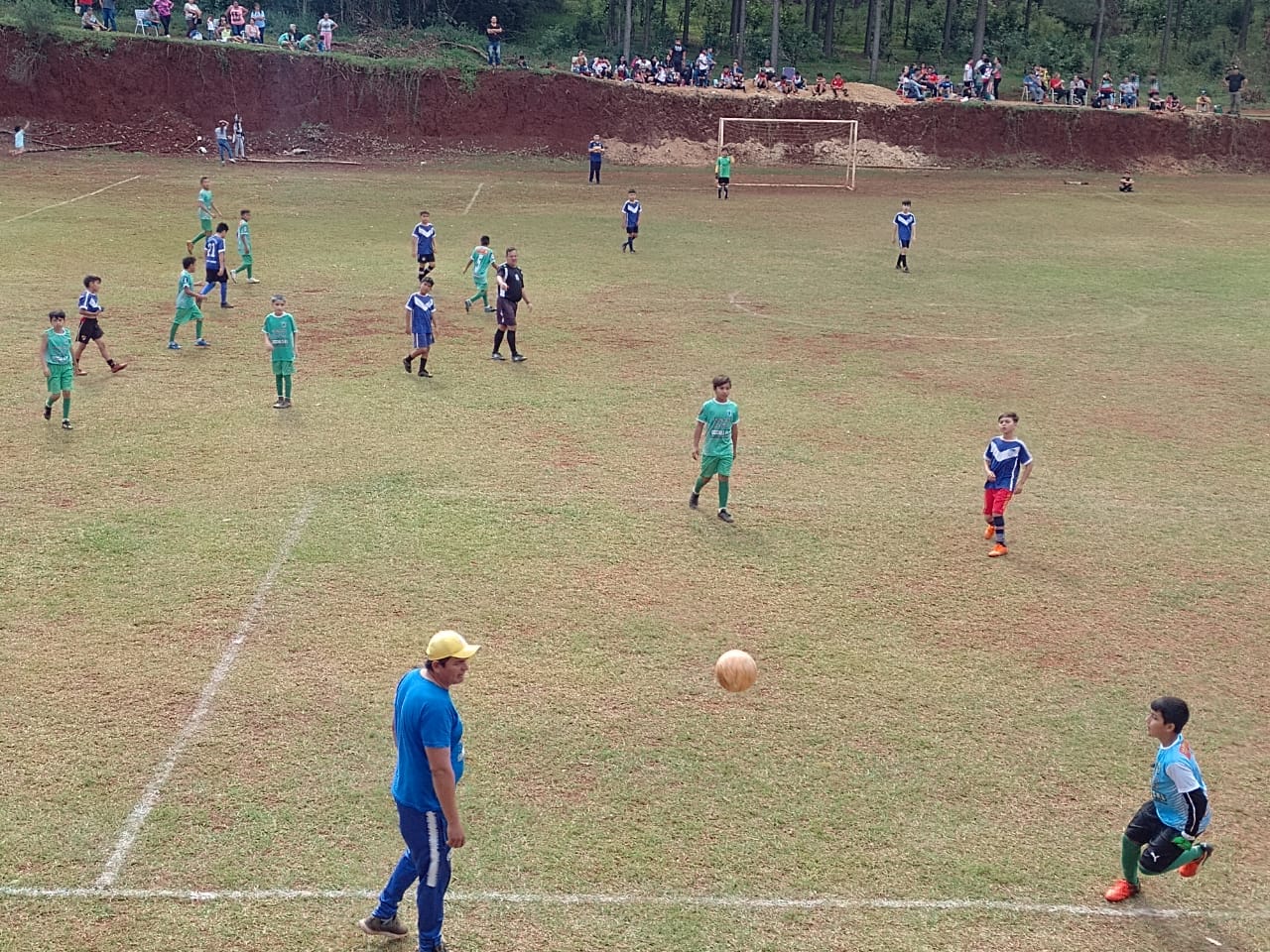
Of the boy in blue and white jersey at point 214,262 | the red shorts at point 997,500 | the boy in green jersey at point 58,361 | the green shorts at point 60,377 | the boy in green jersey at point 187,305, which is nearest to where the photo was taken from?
the red shorts at point 997,500

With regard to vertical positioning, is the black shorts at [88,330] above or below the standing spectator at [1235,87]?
below

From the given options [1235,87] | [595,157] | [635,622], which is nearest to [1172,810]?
[635,622]

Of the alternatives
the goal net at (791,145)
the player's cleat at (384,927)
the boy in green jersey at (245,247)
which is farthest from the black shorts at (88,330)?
the goal net at (791,145)

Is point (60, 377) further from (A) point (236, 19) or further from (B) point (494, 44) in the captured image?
(A) point (236, 19)

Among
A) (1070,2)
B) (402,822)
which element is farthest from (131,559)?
(1070,2)

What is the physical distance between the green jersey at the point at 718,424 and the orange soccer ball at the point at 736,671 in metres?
5.40

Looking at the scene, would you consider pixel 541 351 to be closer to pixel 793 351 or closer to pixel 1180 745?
pixel 793 351

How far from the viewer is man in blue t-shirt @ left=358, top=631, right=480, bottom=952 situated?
7.19 meters

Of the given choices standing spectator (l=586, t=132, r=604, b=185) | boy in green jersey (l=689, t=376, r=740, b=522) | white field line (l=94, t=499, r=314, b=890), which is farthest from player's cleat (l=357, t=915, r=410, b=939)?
standing spectator (l=586, t=132, r=604, b=185)

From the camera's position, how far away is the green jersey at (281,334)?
63.0 feet

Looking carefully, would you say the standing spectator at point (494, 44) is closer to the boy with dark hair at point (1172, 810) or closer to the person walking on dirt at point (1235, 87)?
the person walking on dirt at point (1235, 87)

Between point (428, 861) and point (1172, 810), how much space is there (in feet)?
15.7

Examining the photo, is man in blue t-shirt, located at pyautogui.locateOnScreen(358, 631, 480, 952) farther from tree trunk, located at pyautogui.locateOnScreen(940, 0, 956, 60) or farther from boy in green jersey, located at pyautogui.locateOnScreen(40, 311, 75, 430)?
tree trunk, located at pyautogui.locateOnScreen(940, 0, 956, 60)

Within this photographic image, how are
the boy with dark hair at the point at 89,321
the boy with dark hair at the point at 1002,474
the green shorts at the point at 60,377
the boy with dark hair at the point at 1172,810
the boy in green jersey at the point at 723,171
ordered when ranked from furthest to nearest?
the boy in green jersey at the point at 723,171 < the boy with dark hair at the point at 89,321 < the green shorts at the point at 60,377 < the boy with dark hair at the point at 1002,474 < the boy with dark hair at the point at 1172,810
